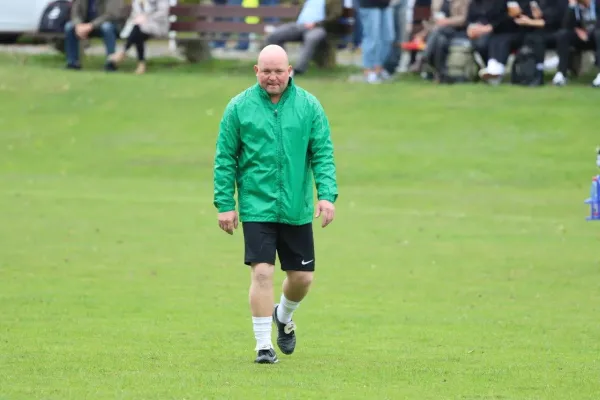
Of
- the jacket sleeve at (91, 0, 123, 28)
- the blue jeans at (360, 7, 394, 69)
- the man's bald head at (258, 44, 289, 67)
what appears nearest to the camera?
the man's bald head at (258, 44, 289, 67)

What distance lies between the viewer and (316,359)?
9406 mm

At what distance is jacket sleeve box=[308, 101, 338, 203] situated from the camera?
8.99 m

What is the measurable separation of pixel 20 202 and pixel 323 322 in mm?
9129

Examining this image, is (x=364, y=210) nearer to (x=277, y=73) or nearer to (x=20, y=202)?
(x=20, y=202)

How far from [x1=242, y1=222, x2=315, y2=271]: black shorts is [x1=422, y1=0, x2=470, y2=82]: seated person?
61.3 ft

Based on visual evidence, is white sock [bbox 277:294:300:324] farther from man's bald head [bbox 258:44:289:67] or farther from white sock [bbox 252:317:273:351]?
man's bald head [bbox 258:44:289:67]

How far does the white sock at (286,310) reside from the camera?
31.0ft

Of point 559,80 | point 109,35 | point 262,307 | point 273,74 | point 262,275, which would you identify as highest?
point 273,74

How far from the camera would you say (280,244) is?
30.0 ft

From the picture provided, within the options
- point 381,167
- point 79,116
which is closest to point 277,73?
point 381,167

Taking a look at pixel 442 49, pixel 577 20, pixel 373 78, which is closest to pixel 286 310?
pixel 442 49

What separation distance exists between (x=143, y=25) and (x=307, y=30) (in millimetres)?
3432

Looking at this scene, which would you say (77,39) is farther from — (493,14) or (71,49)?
(493,14)

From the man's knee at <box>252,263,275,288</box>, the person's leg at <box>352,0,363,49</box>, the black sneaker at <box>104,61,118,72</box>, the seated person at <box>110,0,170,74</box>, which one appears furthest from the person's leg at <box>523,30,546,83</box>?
the man's knee at <box>252,263,275,288</box>
